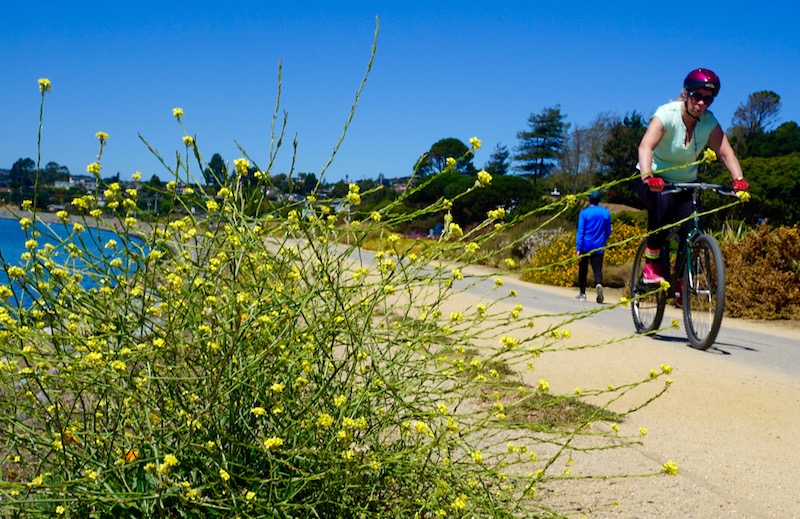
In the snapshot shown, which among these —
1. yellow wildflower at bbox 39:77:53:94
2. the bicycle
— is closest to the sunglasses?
the bicycle

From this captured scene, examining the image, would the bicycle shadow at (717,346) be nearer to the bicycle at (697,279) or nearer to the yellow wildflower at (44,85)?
the bicycle at (697,279)

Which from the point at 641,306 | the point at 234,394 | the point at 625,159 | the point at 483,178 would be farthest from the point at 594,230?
the point at 625,159

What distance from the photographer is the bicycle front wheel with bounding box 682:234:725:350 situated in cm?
543

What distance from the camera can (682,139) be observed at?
18.7 feet

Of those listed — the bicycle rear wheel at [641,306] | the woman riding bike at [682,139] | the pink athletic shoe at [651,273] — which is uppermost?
the woman riding bike at [682,139]

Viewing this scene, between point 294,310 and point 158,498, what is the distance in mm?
571

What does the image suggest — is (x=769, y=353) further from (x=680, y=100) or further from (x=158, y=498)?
(x=158, y=498)

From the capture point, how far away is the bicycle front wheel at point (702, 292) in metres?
5.43

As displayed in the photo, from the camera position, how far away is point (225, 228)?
81.0 inches

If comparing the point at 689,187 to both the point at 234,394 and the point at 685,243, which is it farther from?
the point at 234,394

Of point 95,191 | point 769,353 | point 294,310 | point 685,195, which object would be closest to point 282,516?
point 294,310

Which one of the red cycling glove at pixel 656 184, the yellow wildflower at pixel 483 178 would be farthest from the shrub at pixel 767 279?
the yellow wildflower at pixel 483 178

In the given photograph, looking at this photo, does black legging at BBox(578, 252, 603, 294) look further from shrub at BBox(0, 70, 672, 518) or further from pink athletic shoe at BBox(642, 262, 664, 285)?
shrub at BBox(0, 70, 672, 518)

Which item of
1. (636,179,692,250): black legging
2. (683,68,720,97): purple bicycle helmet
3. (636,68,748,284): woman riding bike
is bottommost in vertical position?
(636,179,692,250): black legging
